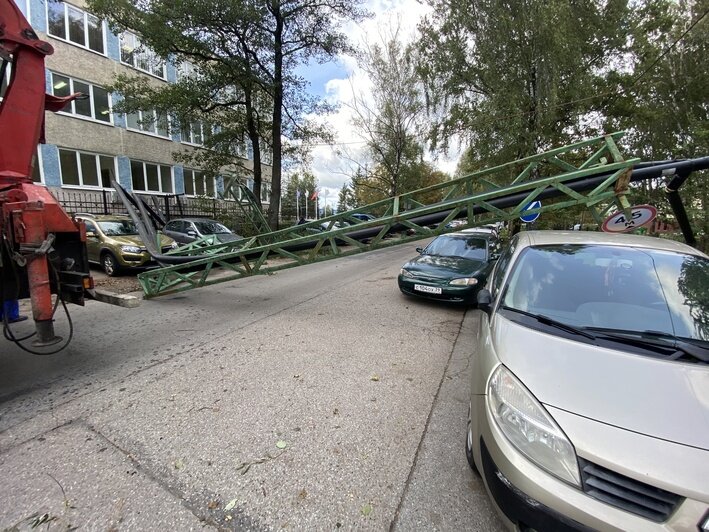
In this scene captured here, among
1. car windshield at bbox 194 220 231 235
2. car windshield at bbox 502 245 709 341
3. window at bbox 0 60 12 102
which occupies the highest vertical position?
window at bbox 0 60 12 102

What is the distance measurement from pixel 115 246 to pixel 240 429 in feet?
27.9

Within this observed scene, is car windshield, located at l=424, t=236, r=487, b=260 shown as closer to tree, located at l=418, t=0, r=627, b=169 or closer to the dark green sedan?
the dark green sedan

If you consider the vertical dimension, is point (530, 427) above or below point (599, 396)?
below

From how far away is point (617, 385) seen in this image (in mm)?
1734

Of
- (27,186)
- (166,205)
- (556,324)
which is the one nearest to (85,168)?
(166,205)

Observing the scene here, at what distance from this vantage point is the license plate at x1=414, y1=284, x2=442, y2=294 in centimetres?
670

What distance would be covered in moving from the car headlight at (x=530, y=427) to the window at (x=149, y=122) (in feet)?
57.5

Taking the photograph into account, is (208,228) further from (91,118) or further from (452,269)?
(91,118)

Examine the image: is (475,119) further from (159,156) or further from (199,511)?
(159,156)

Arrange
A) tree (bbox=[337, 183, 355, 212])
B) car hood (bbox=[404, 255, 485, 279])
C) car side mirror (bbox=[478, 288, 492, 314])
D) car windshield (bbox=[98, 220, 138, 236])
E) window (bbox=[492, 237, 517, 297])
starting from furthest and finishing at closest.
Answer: tree (bbox=[337, 183, 355, 212])
car windshield (bbox=[98, 220, 138, 236])
car hood (bbox=[404, 255, 485, 279])
window (bbox=[492, 237, 517, 297])
car side mirror (bbox=[478, 288, 492, 314])

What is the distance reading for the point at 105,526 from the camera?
1.97m

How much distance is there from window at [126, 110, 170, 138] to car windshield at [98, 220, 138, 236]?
6883 millimetres

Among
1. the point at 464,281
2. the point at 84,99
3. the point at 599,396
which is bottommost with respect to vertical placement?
the point at 464,281

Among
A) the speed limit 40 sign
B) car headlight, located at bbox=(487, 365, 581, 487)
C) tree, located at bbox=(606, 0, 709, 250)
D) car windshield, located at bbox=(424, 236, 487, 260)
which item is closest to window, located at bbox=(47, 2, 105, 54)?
car windshield, located at bbox=(424, 236, 487, 260)
